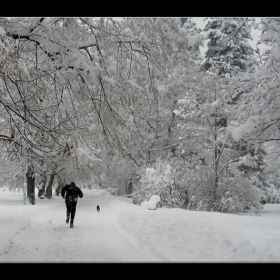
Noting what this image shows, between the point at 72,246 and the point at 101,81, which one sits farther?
the point at 72,246

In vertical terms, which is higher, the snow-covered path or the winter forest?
the winter forest

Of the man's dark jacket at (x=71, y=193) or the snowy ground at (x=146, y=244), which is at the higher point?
the man's dark jacket at (x=71, y=193)

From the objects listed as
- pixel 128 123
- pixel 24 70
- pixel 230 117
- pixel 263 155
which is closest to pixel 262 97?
pixel 128 123

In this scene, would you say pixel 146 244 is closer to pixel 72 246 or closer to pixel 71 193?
pixel 72 246

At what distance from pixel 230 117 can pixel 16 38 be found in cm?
1539

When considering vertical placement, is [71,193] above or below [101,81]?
below

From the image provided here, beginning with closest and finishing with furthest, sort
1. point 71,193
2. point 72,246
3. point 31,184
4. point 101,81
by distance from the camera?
1. point 101,81
2. point 72,246
3. point 71,193
4. point 31,184

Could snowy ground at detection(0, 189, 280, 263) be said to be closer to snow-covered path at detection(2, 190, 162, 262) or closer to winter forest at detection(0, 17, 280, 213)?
snow-covered path at detection(2, 190, 162, 262)

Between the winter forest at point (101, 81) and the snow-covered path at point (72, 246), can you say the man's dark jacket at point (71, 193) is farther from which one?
the winter forest at point (101, 81)

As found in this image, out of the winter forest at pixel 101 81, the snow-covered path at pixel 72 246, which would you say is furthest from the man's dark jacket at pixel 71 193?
the winter forest at pixel 101 81

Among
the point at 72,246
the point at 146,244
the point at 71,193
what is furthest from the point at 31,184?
the point at 146,244

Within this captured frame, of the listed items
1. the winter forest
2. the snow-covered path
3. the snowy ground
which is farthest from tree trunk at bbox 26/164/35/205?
the winter forest

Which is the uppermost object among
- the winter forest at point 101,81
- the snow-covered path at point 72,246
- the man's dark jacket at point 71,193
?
the winter forest at point 101,81

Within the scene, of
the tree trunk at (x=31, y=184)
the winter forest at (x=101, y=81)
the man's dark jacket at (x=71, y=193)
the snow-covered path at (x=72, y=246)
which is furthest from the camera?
the tree trunk at (x=31, y=184)
